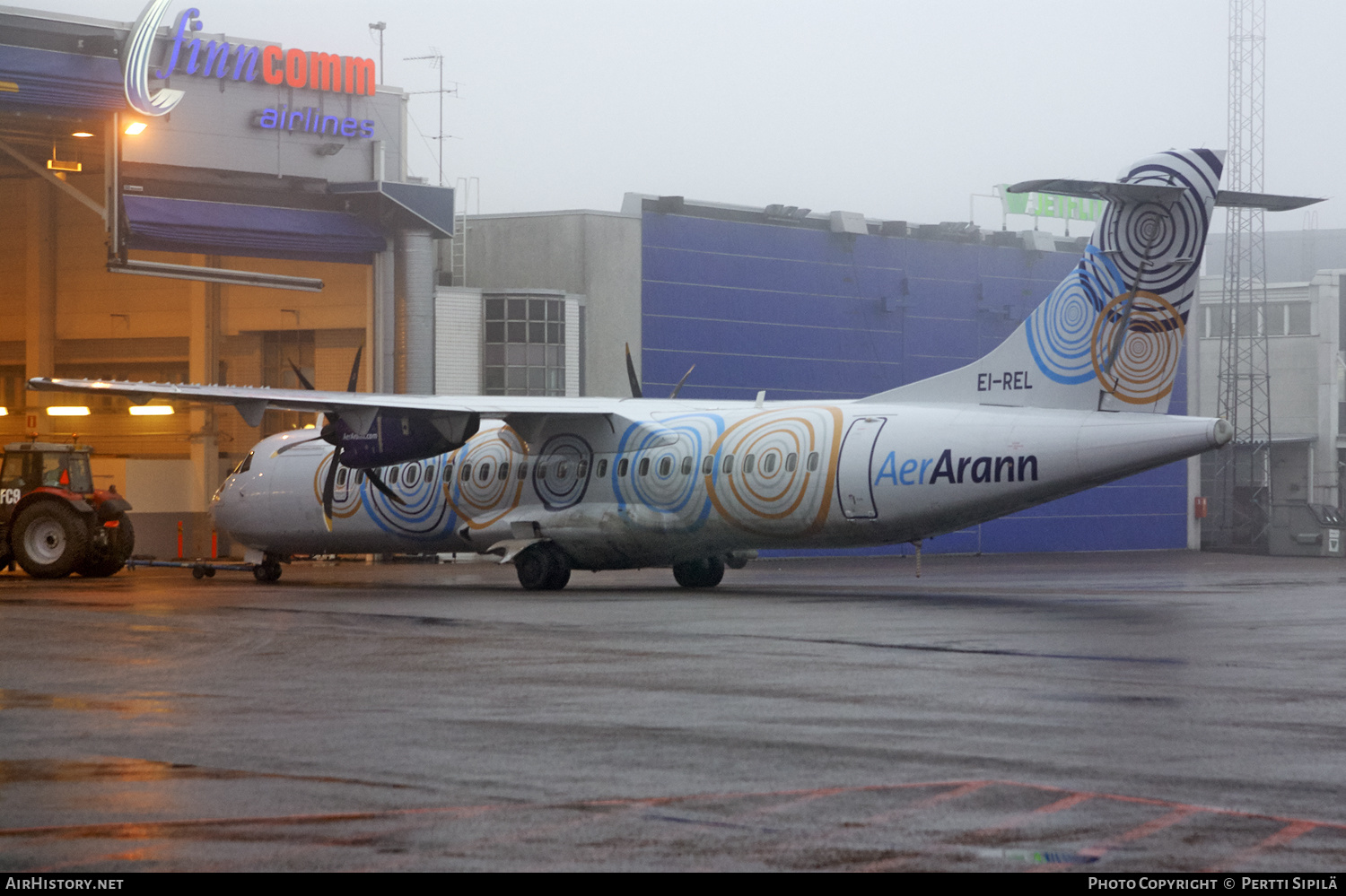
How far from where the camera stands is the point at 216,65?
36.9 meters

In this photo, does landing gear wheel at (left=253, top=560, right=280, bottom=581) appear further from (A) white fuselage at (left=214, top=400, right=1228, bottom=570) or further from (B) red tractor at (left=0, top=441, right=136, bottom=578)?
(B) red tractor at (left=0, top=441, right=136, bottom=578)

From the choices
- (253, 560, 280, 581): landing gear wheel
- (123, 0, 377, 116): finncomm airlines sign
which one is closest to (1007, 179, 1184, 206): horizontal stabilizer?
(253, 560, 280, 581): landing gear wheel

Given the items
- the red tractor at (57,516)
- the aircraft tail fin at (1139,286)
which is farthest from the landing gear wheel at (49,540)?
the aircraft tail fin at (1139,286)

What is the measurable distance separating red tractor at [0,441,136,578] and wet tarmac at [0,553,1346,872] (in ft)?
35.7

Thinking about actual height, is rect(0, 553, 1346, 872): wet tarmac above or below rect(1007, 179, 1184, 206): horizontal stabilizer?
below

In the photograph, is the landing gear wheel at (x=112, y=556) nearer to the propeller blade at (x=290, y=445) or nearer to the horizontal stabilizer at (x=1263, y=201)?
the propeller blade at (x=290, y=445)

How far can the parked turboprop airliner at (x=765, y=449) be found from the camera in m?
20.3

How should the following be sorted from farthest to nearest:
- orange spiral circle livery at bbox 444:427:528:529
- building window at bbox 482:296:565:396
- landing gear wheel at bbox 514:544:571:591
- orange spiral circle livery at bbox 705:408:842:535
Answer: building window at bbox 482:296:565:396, orange spiral circle livery at bbox 444:427:528:529, landing gear wheel at bbox 514:544:571:591, orange spiral circle livery at bbox 705:408:842:535

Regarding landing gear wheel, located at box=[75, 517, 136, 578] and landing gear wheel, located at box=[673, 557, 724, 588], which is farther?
landing gear wheel, located at box=[75, 517, 136, 578]

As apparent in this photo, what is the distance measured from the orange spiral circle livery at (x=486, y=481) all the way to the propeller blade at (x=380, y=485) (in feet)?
3.41

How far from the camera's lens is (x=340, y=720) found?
9.86m

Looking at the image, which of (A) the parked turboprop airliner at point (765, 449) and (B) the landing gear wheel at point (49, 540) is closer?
(A) the parked turboprop airliner at point (765, 449)

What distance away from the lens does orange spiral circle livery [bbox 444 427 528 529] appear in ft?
87.0

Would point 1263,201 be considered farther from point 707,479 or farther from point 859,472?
point 707,479
